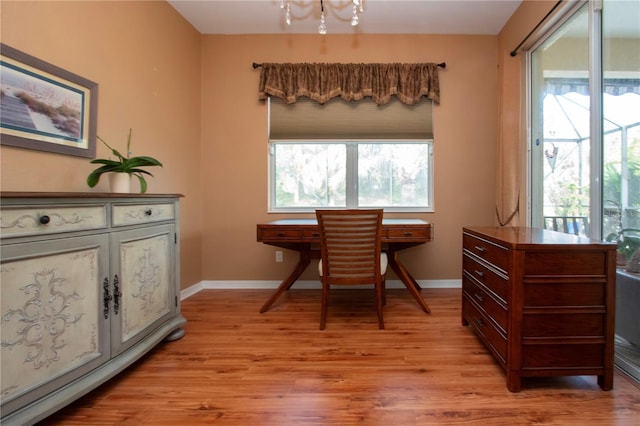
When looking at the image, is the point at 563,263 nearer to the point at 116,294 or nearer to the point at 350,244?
the point at 350,244

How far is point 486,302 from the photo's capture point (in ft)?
5.29

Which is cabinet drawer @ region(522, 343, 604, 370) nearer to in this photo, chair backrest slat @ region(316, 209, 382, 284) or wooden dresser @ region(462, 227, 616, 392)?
wooden dresser @ region(462, 227, 616, 392)

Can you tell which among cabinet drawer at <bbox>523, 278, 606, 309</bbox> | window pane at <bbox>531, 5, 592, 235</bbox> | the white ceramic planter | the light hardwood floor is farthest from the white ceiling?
the light hardwood floor

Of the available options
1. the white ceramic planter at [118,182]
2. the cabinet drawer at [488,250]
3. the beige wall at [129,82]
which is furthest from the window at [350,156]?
the white ceramic planter at [118,182]

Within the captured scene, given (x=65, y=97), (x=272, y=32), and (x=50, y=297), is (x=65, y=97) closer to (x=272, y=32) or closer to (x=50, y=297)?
(x=50, y=297)

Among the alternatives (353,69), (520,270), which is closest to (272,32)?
(353,69)

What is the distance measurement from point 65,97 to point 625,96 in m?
3.13

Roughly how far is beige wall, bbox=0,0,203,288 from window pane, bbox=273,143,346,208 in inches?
33.6

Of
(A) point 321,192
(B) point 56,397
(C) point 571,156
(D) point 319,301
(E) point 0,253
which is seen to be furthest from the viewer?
(A) point 321,192

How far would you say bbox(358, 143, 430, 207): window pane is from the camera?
9.78 feet

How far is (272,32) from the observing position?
2.88 m

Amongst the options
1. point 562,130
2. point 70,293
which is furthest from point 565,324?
point 70,293

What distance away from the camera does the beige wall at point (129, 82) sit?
1.44 meters

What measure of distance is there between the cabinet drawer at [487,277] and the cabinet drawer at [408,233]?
1.21 ft
